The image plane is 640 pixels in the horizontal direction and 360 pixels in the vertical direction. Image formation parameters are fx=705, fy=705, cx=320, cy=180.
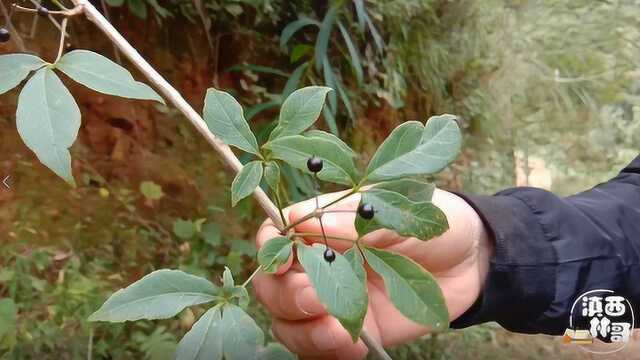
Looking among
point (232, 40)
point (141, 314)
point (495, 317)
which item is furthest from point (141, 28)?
point (141, 314)

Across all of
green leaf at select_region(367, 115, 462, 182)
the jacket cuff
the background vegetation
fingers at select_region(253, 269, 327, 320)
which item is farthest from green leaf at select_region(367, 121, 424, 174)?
the background vegetation

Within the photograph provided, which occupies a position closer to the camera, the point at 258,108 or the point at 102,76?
the point at 102,76

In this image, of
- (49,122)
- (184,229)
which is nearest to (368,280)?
(49,122)

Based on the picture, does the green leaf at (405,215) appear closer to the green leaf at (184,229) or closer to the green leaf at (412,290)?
the green leaf at (412,290)

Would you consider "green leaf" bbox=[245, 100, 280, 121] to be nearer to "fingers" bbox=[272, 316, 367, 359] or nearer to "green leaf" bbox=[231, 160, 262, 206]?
"fingers" bbox=[272, 316, 367, 359]

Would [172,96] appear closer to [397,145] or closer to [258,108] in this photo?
[397,145]

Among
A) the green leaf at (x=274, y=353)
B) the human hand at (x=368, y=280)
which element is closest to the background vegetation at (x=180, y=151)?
the human hand at (x=368, y=280)
